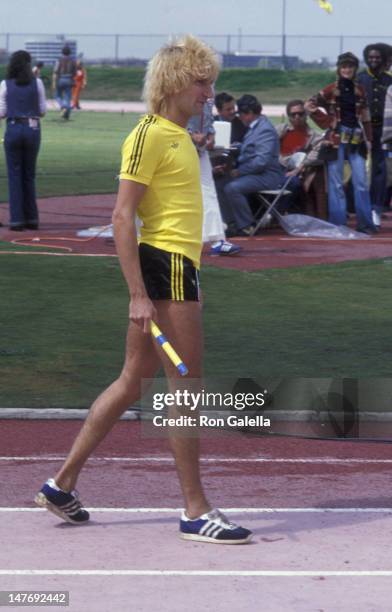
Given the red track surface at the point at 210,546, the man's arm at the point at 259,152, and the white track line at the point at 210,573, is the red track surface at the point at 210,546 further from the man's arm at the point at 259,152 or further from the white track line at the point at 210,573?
the man's arm at the point at 259,152

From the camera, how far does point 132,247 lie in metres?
5.61

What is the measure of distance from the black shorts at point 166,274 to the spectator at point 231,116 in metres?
11.2

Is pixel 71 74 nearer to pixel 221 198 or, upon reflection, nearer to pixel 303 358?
pixel 221 198

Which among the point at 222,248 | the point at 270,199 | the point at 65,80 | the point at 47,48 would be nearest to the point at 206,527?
the point at 222,248

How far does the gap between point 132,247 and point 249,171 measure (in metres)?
10.6

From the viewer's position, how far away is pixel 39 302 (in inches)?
468

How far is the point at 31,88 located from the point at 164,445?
9320 millimetres

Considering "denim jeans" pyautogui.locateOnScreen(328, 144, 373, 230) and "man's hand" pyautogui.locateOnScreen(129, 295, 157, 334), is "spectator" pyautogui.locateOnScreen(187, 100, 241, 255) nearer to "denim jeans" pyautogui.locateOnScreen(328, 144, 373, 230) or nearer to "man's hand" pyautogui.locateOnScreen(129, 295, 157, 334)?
"denim jeans" pyautogui.locateOnScreen(328, 144, 373, 230)

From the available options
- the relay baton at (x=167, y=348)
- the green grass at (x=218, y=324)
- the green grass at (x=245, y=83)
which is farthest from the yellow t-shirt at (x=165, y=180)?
the green grass at (x=245, y=83)

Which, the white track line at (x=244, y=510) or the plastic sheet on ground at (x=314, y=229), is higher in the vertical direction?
the white track line at (x=244, y=510)

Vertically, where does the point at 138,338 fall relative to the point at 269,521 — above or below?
above

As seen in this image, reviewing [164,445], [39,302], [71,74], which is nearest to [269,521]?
[164,445]

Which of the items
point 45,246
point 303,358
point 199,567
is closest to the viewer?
point 199,567

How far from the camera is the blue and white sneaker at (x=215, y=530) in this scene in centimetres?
→ 582
